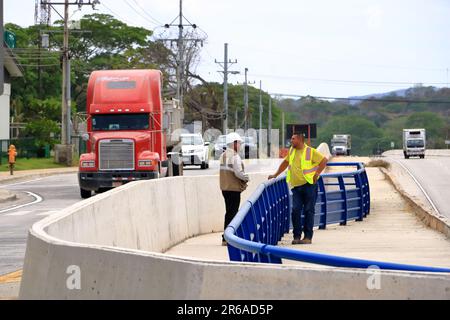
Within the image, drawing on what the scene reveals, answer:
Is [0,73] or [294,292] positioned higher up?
[0,73]

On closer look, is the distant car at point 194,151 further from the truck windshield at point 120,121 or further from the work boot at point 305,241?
the work boot at point 305,241

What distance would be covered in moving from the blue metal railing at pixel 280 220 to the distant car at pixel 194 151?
2757 cm

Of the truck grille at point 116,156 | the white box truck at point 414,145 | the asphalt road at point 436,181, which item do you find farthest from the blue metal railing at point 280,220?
the white box truck at point 414,145

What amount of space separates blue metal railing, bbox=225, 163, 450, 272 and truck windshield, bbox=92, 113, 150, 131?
7.68 m

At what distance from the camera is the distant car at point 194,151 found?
183 ft

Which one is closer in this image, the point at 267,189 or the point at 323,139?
the point at 267,189

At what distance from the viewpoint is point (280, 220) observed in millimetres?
20141

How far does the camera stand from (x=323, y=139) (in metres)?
198

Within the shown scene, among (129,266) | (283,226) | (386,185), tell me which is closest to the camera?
(129,266)

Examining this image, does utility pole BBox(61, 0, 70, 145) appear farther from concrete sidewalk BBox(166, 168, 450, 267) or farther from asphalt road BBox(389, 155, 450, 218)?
concrete sidewalk BBox(166, 168, 450, 267)

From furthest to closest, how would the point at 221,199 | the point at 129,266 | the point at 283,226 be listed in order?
the point at 221,199 → the point at 283,226 → the point at 129,266

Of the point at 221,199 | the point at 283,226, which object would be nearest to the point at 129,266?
the point at 283,226
